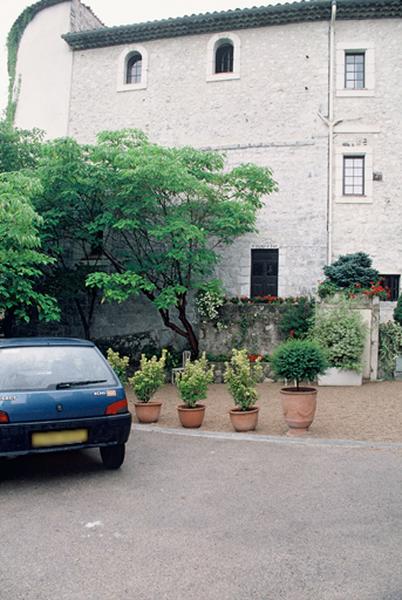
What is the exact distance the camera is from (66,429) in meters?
5.16

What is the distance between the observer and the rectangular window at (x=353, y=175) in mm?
16844

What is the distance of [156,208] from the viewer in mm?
13883

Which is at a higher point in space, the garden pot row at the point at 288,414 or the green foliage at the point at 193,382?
the green foliage at the point at 193,382

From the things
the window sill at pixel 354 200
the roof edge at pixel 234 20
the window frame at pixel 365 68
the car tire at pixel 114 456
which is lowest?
the car tire at pixel 114 456

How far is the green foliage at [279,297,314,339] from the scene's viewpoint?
46.0ft

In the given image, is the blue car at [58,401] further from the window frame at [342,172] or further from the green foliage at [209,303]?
the window frame at [342,172]

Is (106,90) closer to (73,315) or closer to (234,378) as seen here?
(73,315)

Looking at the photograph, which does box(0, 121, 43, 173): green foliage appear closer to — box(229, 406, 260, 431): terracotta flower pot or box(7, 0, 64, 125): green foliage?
box(7, 0, 64, 125): green foliage

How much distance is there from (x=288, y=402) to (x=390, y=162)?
38.7 ft

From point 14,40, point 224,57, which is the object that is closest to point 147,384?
point 224,57

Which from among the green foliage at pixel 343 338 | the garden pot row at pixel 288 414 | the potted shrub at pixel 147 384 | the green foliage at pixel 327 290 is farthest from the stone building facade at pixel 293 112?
the garden pot row at pixel 288 414

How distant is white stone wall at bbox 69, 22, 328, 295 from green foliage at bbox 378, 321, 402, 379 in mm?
3719

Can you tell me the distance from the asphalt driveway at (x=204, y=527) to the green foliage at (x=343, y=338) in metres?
6.03

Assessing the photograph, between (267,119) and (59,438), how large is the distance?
49.0ft
